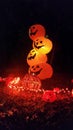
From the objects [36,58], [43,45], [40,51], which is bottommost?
[36,58]

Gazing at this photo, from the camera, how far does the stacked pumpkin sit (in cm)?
1093

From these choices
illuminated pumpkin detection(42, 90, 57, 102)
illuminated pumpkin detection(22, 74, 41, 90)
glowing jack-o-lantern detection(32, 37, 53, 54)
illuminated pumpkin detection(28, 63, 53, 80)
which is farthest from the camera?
illuminated pumpkin detection(28, 63, 53, 80)

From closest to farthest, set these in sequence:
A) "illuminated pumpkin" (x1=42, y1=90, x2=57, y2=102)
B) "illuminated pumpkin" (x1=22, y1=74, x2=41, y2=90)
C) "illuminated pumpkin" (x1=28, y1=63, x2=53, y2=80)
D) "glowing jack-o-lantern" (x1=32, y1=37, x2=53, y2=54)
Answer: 1. "illuminated pumpkin" (x1=42, y1=90, x2=57, y2=102)
2. "illuminated pumpkin" (x1=22, y1=74, x2=41, y2=90)
3. "glowing jack-o-lantern" (x1=32, y1=37, x2=53, y2=54)
4. "illuminated pumpkin" (x1=28, y1=63, x2=53, y2=80)

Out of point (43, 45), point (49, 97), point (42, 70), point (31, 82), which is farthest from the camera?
point (42, 70)

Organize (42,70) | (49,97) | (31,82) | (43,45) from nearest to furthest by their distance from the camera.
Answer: (49,97), (31,82), (43,45), (42,70)

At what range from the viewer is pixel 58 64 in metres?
14.3

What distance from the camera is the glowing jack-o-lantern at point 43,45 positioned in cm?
1091

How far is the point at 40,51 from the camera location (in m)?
11.0

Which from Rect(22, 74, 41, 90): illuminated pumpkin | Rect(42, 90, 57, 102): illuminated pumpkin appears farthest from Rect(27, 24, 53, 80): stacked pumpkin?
Rect(42, 90, 57, 102): illuminated pumpkin

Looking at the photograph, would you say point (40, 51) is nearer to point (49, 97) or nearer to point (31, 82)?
point (31, 82)

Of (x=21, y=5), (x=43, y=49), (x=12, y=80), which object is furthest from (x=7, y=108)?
(x=21, y=5)

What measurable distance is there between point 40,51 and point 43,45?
0.75ft

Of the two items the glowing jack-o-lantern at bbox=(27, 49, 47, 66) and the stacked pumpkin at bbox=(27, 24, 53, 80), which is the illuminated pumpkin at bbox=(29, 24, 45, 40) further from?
the glowing jack-o-lantern at bbox=(27, 49, 47, 66)

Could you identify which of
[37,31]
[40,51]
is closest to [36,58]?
[40,51]
